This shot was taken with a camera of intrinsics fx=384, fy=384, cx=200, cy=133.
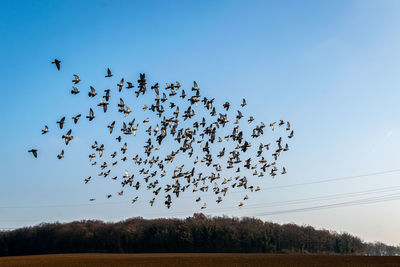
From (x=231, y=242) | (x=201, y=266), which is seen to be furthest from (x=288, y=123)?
(x=231, y=242)

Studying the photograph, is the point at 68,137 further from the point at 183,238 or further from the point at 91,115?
the point at 183,238

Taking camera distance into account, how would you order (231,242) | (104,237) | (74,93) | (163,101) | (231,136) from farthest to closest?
(104,237)
(231,242)
(231,136)
(163,101)
(74,93)

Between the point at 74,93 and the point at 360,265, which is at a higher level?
the point at 74,93

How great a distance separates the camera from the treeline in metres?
102

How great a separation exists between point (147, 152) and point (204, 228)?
7306 centimetres

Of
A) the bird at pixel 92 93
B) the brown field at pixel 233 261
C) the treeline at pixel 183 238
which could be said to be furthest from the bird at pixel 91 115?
the treeline at pixel 183 238

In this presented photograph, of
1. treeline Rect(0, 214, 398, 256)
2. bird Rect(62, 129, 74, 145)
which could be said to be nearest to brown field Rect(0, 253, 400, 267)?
bird Rect(62, 129, 74, 145)

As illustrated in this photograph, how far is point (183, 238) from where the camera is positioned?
334 ft

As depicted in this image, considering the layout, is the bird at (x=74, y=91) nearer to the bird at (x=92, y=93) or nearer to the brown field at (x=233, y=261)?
the bird at (x=92, y=93)

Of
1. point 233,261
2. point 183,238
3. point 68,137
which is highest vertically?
point 68,137

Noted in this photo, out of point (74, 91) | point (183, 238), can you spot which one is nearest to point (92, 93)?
point (74, 91)

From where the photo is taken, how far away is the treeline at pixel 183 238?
334ft

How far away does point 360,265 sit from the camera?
4612cm

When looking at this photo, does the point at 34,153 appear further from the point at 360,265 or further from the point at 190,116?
the point at 360,265
